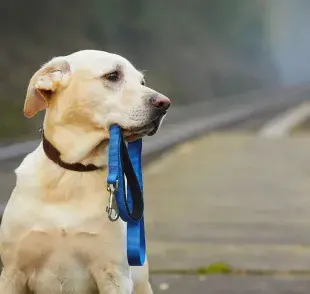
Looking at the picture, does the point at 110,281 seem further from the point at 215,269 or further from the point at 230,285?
the point at 215,269

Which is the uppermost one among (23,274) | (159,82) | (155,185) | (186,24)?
(186,24)

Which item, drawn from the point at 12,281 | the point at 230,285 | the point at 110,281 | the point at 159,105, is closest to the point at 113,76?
the point at 159,105

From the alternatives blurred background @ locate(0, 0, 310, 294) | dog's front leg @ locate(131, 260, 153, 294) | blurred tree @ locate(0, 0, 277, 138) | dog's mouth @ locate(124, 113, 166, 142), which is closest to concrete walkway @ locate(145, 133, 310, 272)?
blurred background @ locate(0, 0, 310, 294)

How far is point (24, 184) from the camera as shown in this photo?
4.21 meters

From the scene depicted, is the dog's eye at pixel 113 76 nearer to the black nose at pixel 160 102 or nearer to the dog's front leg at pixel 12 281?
the black nose at pixel 160 102

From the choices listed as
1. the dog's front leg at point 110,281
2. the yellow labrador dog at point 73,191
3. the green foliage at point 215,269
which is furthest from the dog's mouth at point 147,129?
the green foliage at point 215,269

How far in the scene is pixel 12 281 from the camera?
165 inches

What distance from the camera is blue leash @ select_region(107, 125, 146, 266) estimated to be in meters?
4.03

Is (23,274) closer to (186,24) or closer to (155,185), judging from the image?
(155,185)

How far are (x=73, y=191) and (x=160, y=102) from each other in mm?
583

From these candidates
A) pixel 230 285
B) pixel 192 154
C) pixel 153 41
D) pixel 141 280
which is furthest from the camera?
pixel 153 41

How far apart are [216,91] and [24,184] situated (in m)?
45.7

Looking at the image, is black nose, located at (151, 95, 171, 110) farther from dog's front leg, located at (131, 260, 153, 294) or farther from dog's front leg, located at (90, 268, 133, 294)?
dog's front leg, located at (131, 260, 153, 294)

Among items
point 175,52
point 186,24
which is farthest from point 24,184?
point 186,24
